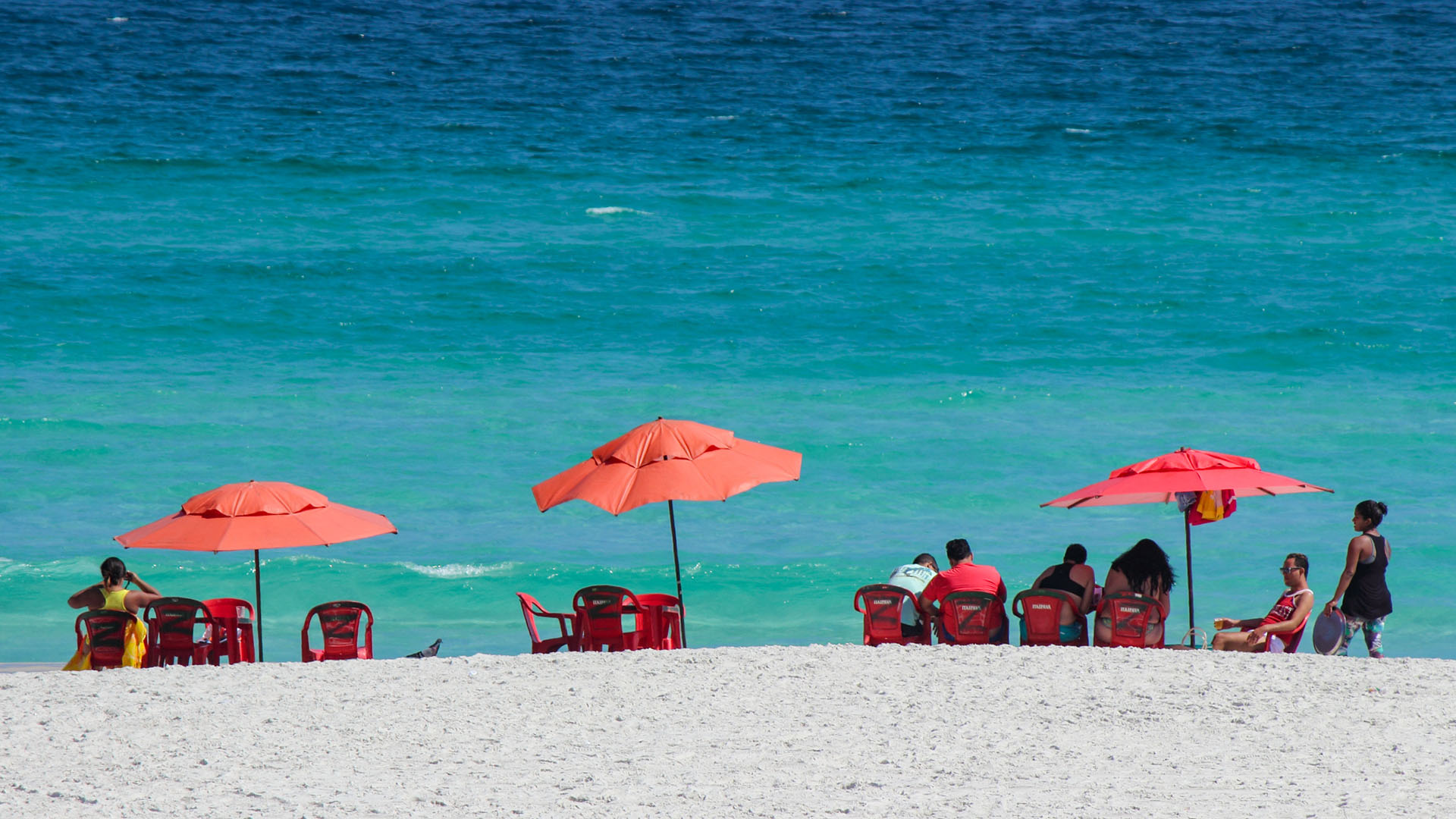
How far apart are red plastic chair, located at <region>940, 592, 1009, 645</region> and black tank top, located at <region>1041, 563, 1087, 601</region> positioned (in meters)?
0.39

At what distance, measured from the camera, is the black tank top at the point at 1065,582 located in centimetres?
942

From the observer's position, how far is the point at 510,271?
28.0m

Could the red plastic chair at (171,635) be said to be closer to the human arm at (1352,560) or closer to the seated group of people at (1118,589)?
the seated group of people at (1118,589)

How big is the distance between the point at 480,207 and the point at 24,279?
9609 mm

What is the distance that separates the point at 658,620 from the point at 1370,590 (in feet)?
16.2

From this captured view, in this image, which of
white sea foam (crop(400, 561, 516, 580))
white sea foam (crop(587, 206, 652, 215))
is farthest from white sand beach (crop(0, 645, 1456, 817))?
white sea foam (crop(587, 206, 652, 215))

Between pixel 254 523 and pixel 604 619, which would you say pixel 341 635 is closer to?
pixel 254 523

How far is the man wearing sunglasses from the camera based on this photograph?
9.14 metres

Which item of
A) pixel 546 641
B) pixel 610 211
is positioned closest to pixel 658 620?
pixel 546 641

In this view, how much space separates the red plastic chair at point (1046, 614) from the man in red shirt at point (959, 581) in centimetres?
18

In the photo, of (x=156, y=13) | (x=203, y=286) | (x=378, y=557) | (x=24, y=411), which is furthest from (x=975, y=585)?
(x=156, y=13)

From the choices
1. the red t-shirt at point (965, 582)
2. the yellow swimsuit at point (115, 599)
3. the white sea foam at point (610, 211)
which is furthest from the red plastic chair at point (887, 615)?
the white sea foam at point (610, 211)

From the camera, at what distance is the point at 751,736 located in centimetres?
769

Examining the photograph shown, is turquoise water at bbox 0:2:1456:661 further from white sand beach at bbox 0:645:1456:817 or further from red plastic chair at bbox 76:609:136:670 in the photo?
white sand beach at bbox 0:645:1456:817
